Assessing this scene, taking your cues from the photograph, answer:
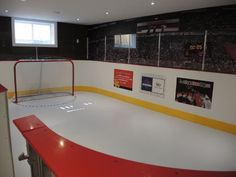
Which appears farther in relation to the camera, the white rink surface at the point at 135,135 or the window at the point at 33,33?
the window at the point at 33,33

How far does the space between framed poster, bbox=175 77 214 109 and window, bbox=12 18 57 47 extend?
5.14m

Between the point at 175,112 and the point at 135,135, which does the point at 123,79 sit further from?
the point at 135,135

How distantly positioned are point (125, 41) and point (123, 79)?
156 cm

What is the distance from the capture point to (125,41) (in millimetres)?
6949

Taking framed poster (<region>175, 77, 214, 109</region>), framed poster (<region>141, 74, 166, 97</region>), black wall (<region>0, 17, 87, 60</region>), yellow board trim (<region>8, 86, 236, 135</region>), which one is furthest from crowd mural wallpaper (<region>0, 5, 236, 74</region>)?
yellow board trim (<region>8, 86, 236, 135</region>)

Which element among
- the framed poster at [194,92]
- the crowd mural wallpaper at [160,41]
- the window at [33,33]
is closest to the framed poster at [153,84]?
the framed poster at [194,92]

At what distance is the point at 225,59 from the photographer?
4.68 meters

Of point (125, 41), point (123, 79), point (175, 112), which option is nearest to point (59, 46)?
point (125, 41)

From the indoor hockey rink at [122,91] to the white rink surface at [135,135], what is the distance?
0.8 inches

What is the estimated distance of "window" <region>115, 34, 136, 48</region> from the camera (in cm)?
670

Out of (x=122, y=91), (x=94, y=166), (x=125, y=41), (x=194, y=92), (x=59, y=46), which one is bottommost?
(x=122, y=91)

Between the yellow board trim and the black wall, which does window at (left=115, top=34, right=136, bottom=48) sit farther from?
the black wall

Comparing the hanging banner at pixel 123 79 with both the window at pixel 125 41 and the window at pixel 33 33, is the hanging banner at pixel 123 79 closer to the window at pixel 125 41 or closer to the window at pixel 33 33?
the window at pixel 125 41

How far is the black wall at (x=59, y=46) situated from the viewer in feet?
21.6
